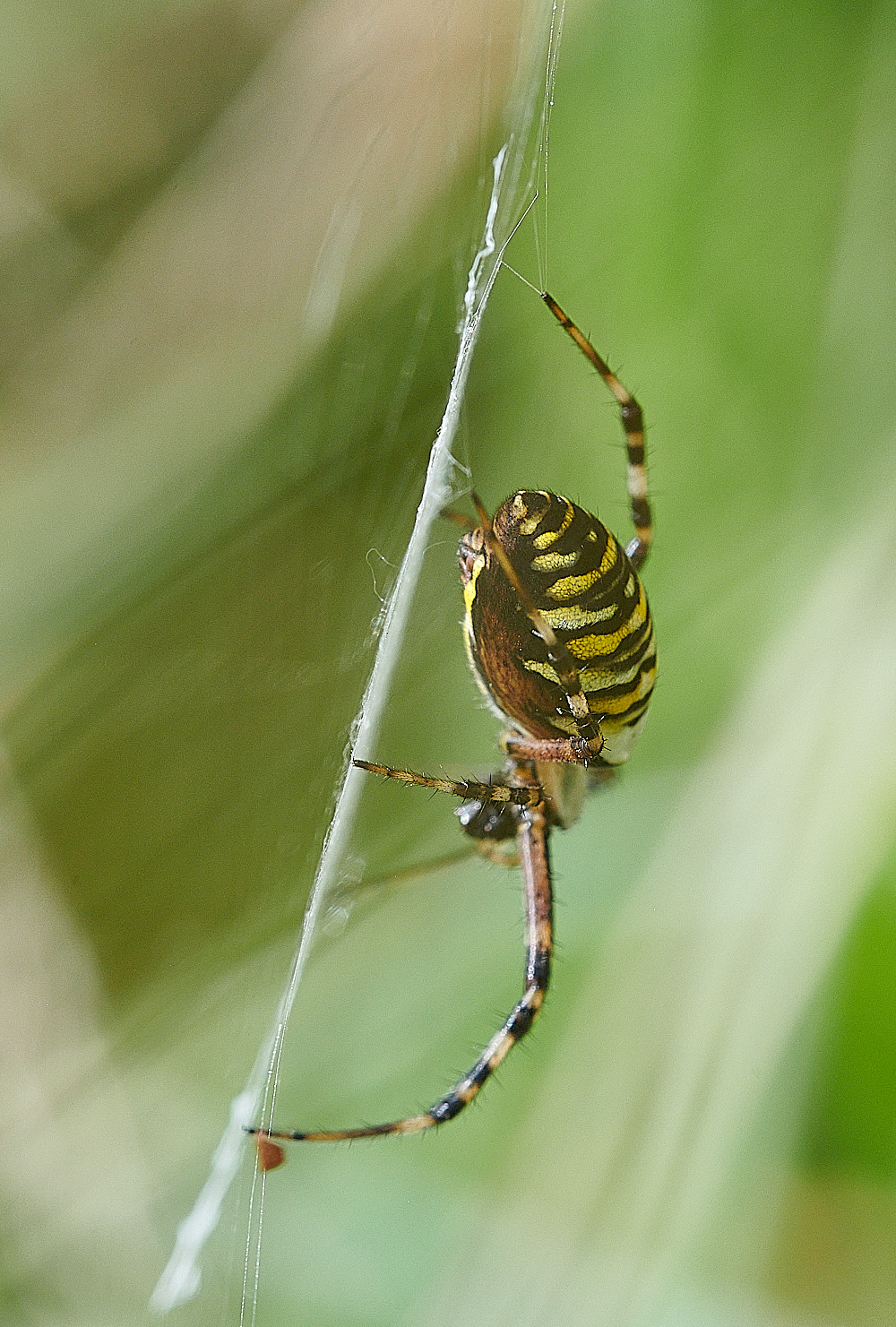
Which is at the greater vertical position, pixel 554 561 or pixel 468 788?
pixel 554 561

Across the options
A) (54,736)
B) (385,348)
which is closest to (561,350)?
(385,348)

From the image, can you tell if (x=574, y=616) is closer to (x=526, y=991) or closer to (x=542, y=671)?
(x=542, y=671)

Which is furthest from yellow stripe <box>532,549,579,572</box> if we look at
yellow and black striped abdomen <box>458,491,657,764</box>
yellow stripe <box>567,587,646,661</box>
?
yellow stripe <box>567,587,646,661</box>

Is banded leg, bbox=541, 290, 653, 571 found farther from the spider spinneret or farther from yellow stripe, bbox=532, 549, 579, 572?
yellow stripe, bbox=532, 549, 579, 572

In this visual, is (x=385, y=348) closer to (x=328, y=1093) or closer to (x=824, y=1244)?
(x=328, y=1093)

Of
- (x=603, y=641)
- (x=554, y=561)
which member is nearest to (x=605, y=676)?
(x=603, y=641)

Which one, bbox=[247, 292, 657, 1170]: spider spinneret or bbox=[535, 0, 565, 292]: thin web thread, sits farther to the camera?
bbox=[535, 0, 565, 292]: thin web thread
